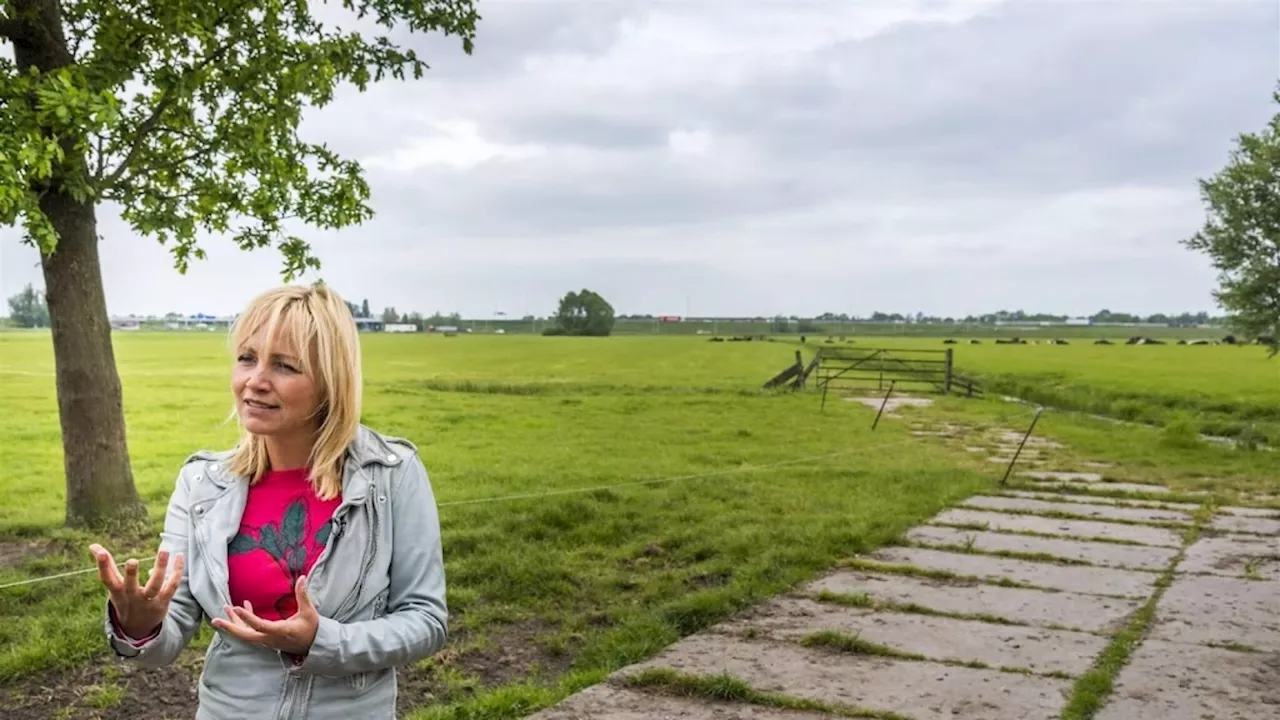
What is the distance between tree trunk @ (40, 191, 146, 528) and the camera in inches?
243

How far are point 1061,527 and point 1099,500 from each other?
159cm

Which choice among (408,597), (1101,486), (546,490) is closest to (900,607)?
(408,597)

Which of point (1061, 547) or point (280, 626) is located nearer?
point (280, 626)

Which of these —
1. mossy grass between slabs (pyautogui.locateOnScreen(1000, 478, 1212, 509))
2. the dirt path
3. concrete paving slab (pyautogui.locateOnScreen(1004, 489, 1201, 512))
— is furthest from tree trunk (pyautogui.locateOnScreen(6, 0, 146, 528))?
mossy grass between slabs (pyautogui.locateOnScreen(1000, 478, 1212, 509))

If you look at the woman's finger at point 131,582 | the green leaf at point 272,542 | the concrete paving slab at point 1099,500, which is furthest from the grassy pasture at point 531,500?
the woman's finger at point 131,582

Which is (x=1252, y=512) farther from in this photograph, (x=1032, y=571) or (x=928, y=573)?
(x=928, y=573)

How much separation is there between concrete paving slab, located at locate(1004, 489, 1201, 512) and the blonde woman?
7.87 meters

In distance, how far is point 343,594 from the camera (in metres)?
1.86

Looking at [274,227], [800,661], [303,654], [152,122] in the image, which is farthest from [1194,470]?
→ [303,654]

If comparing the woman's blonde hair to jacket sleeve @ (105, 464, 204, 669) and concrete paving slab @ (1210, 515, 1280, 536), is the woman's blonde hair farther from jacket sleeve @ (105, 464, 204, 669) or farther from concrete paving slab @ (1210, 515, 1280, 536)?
concrete paving slab @ (1210, 515, 1280, 536)

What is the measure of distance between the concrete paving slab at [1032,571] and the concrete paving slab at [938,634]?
3.27ft

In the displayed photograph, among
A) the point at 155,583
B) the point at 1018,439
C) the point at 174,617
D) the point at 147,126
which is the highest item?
the point at 147,126

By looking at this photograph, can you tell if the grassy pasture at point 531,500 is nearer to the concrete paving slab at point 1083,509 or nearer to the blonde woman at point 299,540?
the concrete paving slab at point 1083,509

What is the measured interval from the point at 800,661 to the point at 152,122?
485 cm
